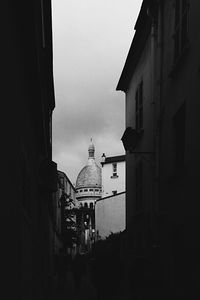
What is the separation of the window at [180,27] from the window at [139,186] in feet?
20.2

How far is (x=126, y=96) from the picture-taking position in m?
21.4

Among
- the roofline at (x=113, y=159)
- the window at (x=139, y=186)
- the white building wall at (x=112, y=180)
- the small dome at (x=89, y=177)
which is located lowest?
the window at (x=139, y=186)

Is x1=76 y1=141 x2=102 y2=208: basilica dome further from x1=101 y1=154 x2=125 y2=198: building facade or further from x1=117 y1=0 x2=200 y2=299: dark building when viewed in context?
x1=117 y1=0 x2=200 y2=299: dark building

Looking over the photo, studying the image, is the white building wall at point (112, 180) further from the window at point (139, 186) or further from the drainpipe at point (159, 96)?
the drainpipe at point (159, 96)

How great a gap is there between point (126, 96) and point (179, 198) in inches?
442

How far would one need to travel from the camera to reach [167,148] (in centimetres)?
1230

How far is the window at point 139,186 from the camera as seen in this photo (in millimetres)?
16839

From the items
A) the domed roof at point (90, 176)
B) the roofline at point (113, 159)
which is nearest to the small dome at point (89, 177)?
the domed roof at point (90, 176)

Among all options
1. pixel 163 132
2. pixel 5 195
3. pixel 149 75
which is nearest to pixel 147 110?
pixel 149 75

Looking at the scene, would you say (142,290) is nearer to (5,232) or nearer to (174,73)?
(174,73)

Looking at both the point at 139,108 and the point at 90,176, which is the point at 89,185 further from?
the point at 139,108

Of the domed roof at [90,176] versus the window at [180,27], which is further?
the domed roof at [90,176]

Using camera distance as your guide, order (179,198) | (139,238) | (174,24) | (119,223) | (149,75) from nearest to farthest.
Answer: (179,198) < (174,24) < (149,75) < (139,238) < (119,223)

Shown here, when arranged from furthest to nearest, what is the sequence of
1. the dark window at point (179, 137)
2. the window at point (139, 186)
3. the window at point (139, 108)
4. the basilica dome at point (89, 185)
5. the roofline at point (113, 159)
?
the basilica dome at point (89, 185), the roofline at point (113, 159), the window at point (139, 108), the window at point (139, 186), the dark window at point (179, 137)
